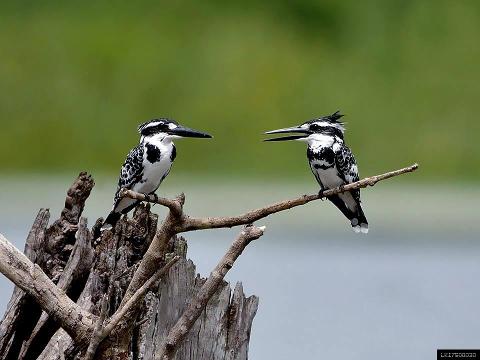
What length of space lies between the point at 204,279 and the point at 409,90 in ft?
18.3

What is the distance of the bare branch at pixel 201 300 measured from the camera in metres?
3.57

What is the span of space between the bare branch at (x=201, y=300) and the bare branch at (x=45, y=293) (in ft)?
0.84

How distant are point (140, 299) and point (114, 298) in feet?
0.64

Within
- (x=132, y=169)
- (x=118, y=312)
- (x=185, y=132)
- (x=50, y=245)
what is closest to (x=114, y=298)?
(x=118, y=312)

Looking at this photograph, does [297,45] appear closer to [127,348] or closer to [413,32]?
[413,32]

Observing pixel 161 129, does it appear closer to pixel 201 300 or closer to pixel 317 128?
pixel 317 128

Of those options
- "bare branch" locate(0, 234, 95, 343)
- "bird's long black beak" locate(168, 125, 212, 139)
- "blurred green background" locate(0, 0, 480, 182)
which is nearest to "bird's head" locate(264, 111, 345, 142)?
"bird's long black beak" locate(168, 125, 212, 139)

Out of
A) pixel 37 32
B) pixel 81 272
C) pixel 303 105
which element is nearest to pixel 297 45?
pixel 303 105

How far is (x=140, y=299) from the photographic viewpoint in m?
3.54

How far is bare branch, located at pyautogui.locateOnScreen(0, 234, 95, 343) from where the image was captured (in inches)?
144

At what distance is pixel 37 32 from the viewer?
9.27m

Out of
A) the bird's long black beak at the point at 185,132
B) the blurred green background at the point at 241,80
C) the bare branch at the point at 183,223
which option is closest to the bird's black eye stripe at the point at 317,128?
the bird's long black beak at the point at 185,132

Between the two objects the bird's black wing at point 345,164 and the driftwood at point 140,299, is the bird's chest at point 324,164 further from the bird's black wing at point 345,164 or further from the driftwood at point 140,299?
the driftwood at point 140,299

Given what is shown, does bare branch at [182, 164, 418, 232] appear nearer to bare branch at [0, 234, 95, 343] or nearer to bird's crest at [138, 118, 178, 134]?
bare branch at [0, 234, 95, 343]
